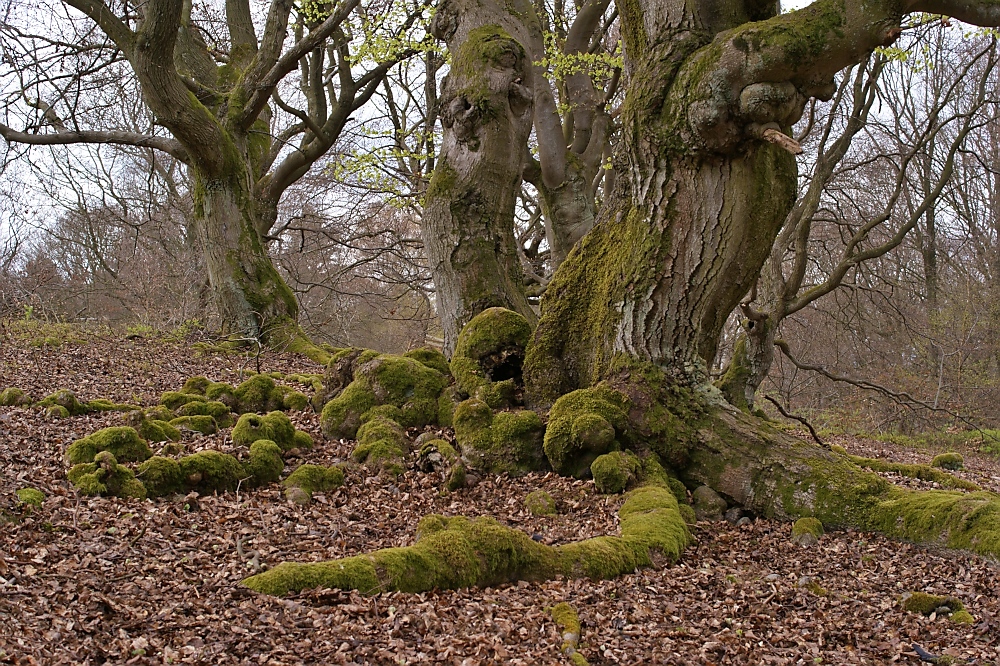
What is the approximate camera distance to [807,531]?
5742 millimetres

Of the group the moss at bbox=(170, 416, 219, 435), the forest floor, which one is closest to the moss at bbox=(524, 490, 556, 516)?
the forest floor

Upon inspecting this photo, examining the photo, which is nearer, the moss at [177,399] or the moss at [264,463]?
the moss at [264,463]

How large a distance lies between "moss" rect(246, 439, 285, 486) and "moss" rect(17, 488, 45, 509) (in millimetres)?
1543

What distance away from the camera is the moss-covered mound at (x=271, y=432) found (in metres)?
6.46

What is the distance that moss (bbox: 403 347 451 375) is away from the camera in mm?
8062

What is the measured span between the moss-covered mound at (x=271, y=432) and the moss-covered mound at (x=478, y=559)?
89.7 inches

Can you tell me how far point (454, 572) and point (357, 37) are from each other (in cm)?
1329

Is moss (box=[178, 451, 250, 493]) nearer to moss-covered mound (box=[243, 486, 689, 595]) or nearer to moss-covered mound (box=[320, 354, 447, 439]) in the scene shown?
moss-covered mound (box=[320, 354, 447, 439])

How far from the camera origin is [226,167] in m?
12.3

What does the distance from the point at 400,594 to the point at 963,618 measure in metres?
3.20

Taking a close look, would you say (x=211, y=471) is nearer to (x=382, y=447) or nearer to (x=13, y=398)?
(x=382, y=447)

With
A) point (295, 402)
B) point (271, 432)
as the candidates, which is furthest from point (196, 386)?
point (271, 432)

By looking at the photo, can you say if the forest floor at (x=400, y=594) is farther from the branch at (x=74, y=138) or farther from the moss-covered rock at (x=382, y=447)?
the branch at (x=74, y=138)

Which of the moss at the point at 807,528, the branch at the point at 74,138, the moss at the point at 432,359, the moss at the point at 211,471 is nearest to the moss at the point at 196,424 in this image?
the moss at the point at 211,471
